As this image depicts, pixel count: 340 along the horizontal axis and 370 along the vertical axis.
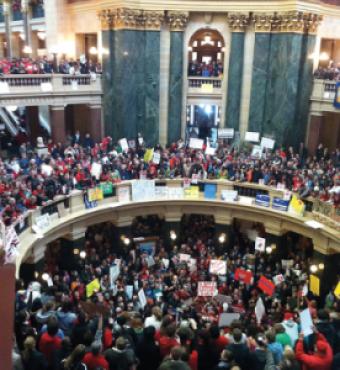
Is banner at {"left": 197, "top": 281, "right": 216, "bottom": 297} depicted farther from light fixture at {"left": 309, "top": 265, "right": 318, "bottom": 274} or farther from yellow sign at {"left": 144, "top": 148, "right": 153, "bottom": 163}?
yellow sign at {"left": 144, "top": 148, "right": 153, "bottom": 163}

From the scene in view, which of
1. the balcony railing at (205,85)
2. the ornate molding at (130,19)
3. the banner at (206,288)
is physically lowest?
the banner at (206,288)

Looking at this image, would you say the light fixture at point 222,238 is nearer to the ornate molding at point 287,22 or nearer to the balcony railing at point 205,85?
the balcony railing at point 205,85

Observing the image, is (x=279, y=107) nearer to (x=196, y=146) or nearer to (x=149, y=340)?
(x=196, y=146)

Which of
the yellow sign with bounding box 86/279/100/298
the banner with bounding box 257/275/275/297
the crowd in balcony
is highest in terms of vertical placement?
the crowd in balcony

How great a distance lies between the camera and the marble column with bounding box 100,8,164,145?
26500mm

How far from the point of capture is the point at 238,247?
25562 mm

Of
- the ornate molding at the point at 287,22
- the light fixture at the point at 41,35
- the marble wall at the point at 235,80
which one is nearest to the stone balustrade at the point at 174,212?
the marble wall at the point at 235,80

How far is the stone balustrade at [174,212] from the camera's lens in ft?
65.7

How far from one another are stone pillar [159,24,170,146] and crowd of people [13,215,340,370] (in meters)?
5.60

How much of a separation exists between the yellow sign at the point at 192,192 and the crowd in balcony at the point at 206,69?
8181 mm

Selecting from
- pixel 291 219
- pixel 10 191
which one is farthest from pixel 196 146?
pixel 10 191

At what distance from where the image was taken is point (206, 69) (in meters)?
28.7

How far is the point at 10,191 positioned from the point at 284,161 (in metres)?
14.1

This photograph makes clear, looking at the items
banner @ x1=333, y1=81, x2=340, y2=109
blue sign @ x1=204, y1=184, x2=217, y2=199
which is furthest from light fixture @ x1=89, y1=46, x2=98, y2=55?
banner @ x1=333, y1=81, x2=340, y2=109
